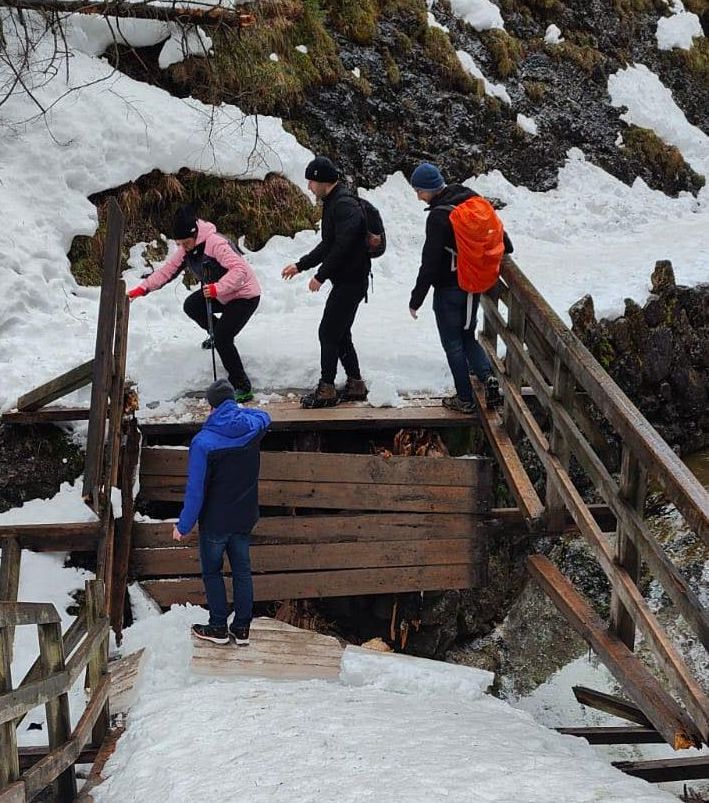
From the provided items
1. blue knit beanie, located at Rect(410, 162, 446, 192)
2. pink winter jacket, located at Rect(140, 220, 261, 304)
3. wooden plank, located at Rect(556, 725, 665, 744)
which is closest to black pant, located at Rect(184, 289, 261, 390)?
pink winter jacket, located at Rect(140, 220, 261, 304)

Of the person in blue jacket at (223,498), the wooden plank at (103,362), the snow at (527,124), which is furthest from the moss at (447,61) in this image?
the person in blue jacket at (223,498)

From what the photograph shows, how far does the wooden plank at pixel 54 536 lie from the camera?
696cm

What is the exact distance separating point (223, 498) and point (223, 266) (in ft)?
8.49

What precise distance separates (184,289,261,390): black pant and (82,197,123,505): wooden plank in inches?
45.2

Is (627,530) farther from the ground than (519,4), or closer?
closer

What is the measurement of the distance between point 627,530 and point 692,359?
6.64 metres

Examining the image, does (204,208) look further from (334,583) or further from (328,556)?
(334,583)

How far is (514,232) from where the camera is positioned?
13.7 meters

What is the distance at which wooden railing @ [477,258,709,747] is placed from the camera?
14.7 feet

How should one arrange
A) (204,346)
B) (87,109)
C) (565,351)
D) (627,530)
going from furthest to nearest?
(87,109) < (204,346) < (565,351) < (627,530)

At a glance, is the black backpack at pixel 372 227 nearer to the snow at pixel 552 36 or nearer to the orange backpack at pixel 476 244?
the orange backpack at pixel 476 244

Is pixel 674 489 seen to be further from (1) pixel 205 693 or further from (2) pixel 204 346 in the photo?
(2) pixel 204 346

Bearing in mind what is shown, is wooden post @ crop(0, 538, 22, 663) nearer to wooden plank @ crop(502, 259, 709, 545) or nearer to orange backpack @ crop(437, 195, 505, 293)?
orange backpack @ crop(437, 195, 505, 293)

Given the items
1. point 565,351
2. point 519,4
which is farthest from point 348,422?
point 519,4
